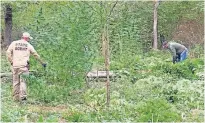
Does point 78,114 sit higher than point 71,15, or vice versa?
point 71,15

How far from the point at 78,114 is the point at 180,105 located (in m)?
2.10

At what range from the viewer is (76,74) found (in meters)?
9.38

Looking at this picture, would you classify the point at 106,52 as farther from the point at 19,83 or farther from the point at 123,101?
the point at 19,83

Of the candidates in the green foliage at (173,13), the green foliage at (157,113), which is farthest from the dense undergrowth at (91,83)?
the green foliage at (173,13)

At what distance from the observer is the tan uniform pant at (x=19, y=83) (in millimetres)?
8984

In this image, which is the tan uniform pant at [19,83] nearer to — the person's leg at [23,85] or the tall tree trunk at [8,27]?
the person's leg at [23,85]

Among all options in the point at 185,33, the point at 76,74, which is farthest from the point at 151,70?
the point at 185,33

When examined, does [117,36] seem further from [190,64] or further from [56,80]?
[56,80]

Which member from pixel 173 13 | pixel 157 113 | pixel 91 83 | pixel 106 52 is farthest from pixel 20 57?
pixel 173 13

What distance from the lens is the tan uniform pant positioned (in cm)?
898

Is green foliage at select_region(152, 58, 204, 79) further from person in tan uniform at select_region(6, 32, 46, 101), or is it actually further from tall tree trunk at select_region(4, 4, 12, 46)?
tall tree trunk at select_region(4, 4, 12, 46)

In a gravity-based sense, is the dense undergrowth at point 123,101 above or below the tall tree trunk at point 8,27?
below

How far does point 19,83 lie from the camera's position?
31.0 ft

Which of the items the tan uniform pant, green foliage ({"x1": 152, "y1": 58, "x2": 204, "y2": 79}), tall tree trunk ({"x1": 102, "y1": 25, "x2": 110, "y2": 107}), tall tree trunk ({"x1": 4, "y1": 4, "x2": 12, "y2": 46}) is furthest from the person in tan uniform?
tall tree trunk ({"x1": 4, "y1": 4, "x2": 12, "y2": 46})
